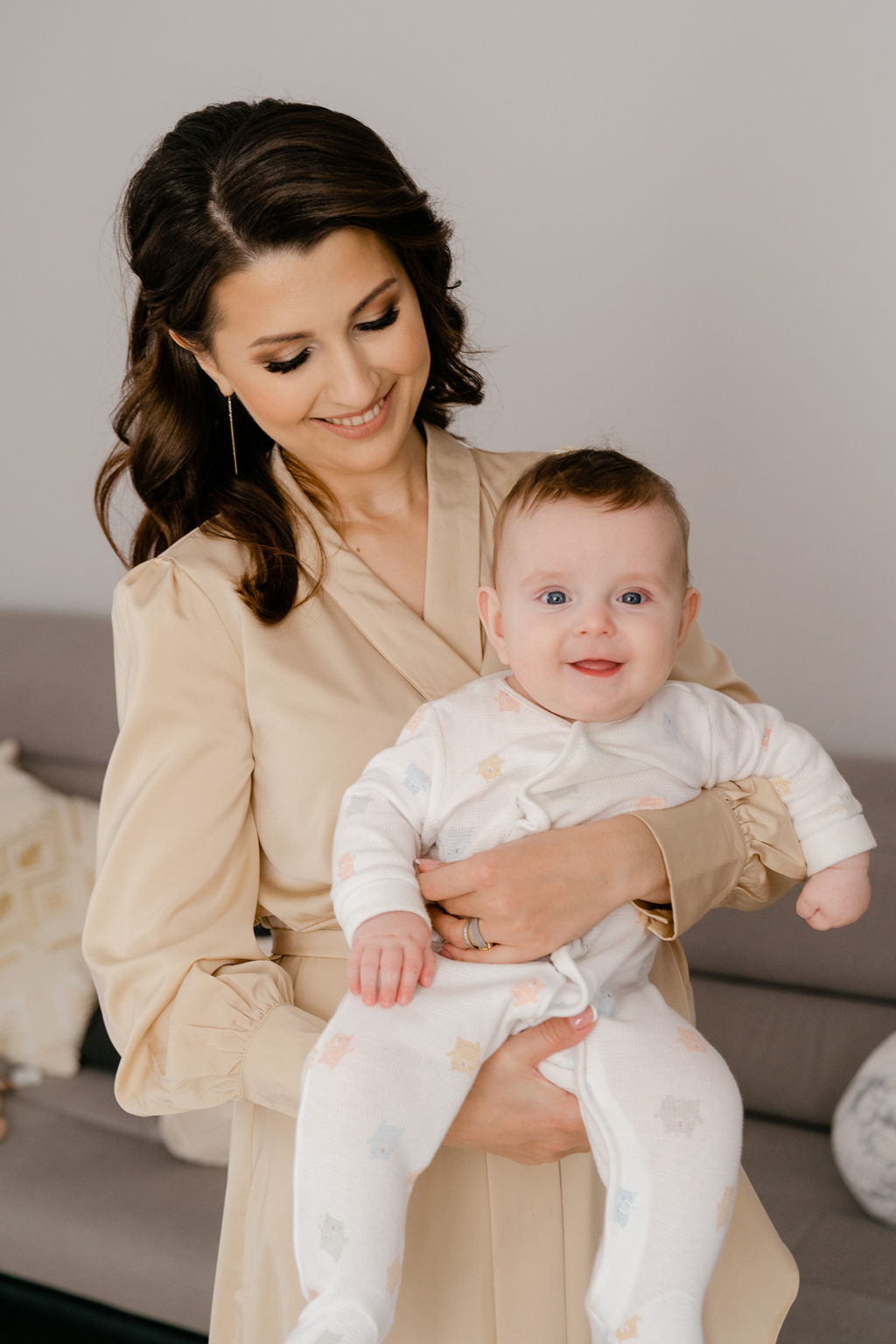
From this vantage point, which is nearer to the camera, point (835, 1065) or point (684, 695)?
point (684, 695)

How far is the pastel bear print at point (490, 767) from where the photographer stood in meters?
1.34

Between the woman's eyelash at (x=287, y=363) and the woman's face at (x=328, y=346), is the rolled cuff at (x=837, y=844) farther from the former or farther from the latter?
the woman's eyelash at (x=287, y=363)

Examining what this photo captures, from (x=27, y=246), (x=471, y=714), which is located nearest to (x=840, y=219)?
(x=471, y=714)

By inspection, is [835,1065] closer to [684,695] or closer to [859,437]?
[859,437]

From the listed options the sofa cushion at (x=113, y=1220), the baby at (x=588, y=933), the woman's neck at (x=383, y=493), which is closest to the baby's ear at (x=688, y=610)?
the baby at (x=588, y=933)

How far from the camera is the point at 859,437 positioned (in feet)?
8.75

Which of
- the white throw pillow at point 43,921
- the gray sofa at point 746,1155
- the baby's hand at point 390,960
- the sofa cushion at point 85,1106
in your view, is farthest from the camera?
the white throw pillow at point 43,921

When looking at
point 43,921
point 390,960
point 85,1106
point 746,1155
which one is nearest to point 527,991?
point 390,960

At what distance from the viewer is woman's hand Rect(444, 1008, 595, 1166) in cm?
125

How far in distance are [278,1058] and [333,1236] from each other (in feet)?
0.76

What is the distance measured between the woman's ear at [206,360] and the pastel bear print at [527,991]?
0.81 m

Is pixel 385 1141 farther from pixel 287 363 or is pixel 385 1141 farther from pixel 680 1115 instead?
pixel 287 363

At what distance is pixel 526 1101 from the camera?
4.13ft

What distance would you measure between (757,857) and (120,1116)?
80.8 inches
